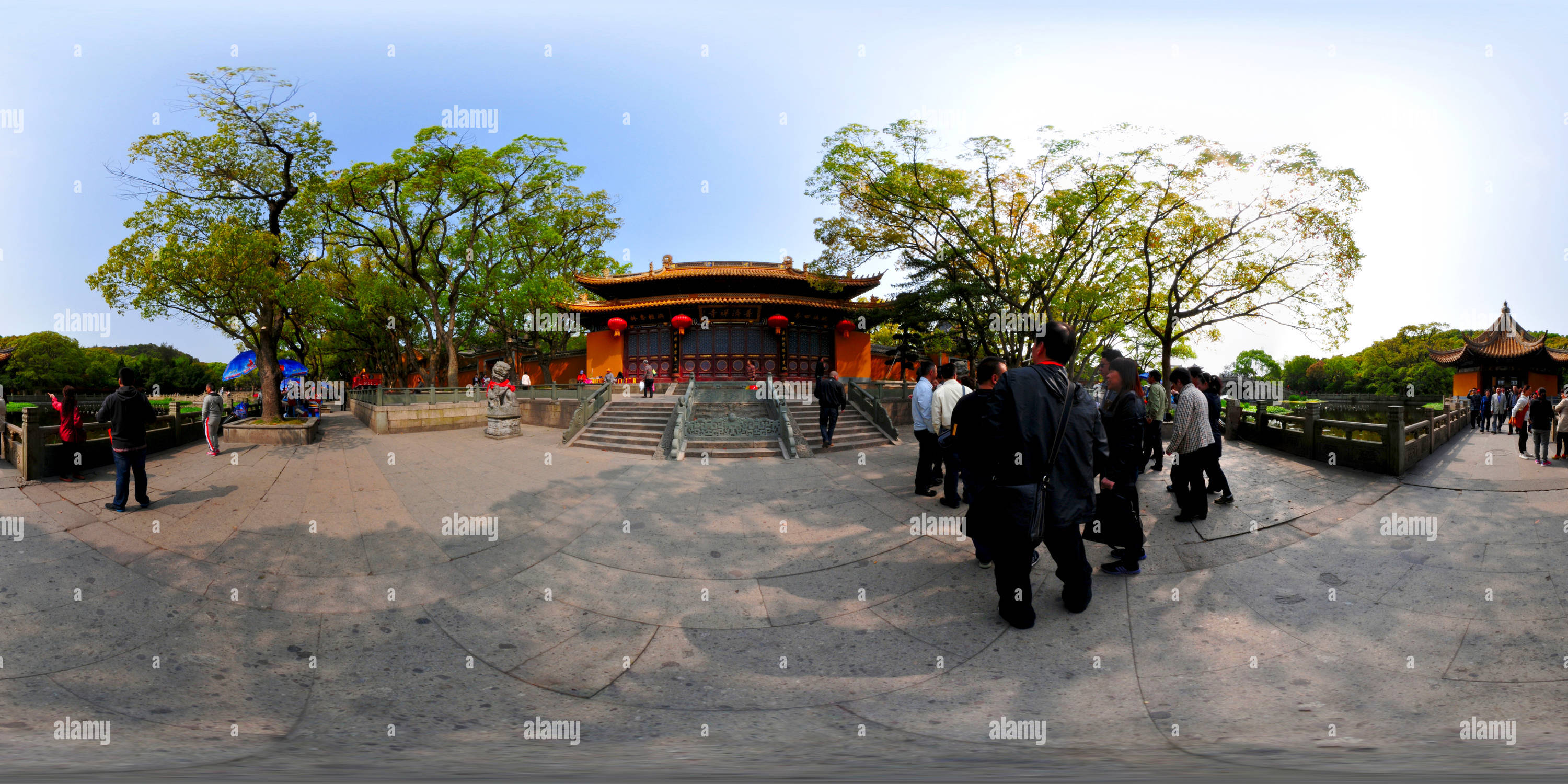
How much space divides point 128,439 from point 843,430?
1005 centimetres

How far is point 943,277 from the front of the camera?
16.2 metres

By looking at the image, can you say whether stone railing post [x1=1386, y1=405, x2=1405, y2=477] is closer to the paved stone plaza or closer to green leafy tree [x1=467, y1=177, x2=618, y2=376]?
the paved stone plaza

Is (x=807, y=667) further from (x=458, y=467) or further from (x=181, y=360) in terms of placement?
(x=181, y=360)

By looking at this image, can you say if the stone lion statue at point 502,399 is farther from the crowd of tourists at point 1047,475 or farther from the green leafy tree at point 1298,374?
the green leafy tree at point 1298,374

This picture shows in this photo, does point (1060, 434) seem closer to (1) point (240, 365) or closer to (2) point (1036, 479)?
(2) point (1036, 479)

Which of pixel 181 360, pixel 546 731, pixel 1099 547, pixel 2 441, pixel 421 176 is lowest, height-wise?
pixel 546 731

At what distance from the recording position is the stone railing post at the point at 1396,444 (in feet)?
23.1

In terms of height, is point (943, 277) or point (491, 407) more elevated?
point (943, 277)

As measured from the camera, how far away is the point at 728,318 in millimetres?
22453

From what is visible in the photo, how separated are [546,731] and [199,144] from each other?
14261 millimetres

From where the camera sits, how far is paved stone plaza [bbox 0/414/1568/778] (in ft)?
9.44

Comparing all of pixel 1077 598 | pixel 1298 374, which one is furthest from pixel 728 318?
pixel 1298 374

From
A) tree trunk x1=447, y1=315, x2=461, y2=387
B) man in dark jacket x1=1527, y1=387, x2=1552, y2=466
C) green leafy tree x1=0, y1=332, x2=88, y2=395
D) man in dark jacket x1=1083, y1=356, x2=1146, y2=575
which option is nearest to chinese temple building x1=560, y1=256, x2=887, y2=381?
tree trunk x1=447, y1=315, x2=461, y2=387

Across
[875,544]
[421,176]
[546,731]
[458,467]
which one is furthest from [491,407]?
[546,731]
